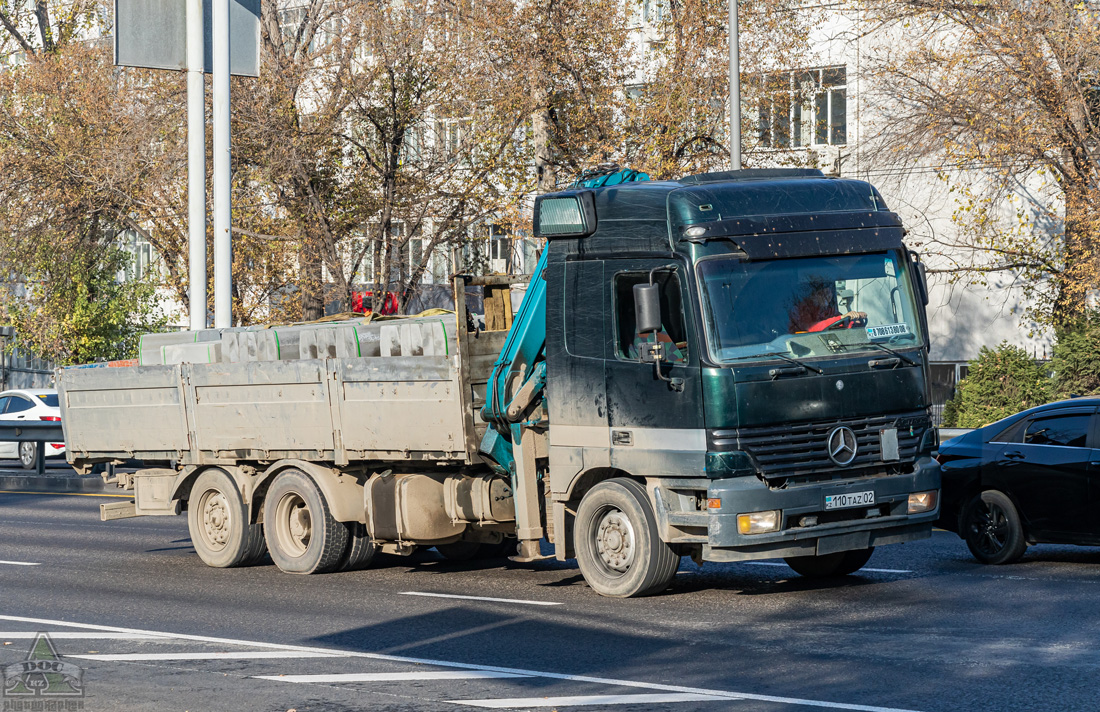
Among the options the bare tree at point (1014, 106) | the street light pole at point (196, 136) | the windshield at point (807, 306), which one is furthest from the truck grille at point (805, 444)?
the bare tree at point (1014, 106)

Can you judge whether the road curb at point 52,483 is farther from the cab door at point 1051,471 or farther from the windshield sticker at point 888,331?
the windshield sticker at point 888,331

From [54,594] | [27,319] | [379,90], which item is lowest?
[54,594]

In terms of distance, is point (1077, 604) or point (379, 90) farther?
point (379, 90)

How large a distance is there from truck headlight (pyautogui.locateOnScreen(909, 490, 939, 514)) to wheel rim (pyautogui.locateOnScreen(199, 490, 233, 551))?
6331 mm

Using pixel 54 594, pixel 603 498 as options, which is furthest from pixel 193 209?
pixel 603 498

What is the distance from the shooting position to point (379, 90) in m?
28.8

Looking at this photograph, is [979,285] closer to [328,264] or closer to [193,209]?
[328,264]

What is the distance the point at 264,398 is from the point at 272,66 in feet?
55.0

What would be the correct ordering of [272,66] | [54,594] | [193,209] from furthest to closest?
[272,66] < [193,209] < [54,594]

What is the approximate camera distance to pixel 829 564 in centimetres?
1155

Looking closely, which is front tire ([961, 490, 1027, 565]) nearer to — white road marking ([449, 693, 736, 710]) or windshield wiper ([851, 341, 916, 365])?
windshield wiper ([851, 341, 916, 365])

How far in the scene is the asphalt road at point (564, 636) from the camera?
7.29 metres

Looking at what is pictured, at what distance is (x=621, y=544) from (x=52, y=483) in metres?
16.3

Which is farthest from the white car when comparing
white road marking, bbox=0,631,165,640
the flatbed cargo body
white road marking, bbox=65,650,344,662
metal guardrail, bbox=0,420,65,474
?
white road marking, bbox=65,650,344,662
